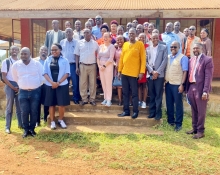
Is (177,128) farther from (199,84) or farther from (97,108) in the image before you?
(97,108)

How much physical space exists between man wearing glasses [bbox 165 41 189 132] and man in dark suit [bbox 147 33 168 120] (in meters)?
0.13

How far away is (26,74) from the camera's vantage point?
Answer: 506 centimetres

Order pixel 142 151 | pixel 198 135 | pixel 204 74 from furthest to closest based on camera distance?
pixel 198 135 < pixel 204 74 < pixel 142 151

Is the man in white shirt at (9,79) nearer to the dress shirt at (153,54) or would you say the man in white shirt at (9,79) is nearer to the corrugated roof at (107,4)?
the dress shirt at (153,54)

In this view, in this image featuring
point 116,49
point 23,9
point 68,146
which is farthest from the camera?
point 23,9

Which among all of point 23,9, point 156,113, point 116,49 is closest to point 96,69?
point 116,49

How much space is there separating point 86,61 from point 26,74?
1386 mm

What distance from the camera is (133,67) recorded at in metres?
5.48

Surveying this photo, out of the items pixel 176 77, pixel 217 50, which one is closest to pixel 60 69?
pixel 176 77

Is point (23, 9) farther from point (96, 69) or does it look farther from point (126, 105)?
point (126, 105)

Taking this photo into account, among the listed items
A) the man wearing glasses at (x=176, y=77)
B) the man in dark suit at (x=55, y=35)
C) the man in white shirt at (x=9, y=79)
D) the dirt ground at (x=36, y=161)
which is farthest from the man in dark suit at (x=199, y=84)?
the man in white shirt at (x=9, y=79)

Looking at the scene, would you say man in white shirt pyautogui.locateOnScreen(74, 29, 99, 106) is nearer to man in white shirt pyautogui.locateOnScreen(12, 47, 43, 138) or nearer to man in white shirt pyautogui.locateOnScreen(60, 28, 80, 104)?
man in white shirt pyautogui.locateOnScreen(60, 28, 80, 104)

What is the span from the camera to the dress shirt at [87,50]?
5.88 meters

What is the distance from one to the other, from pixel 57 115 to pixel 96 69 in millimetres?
1343
